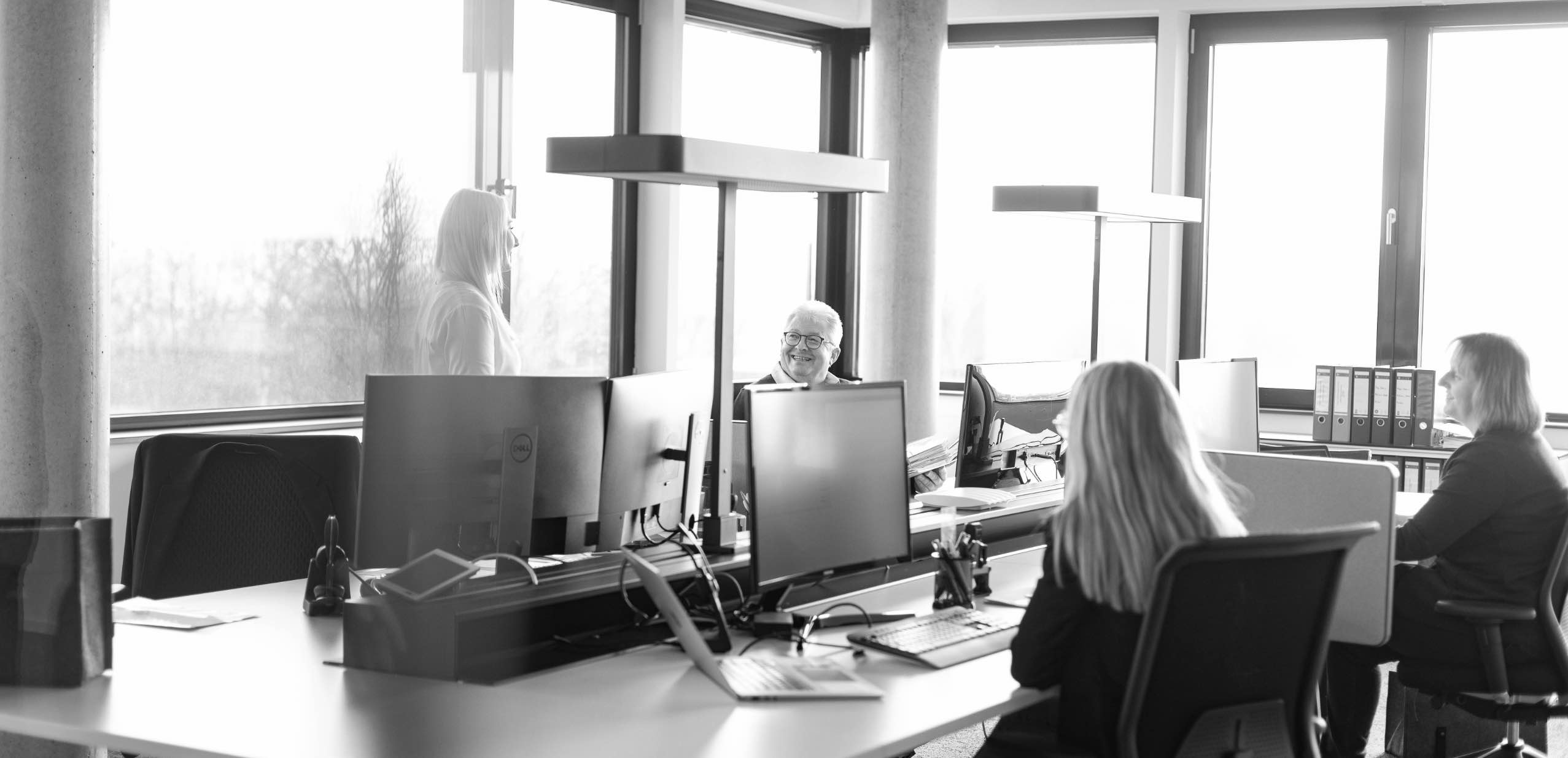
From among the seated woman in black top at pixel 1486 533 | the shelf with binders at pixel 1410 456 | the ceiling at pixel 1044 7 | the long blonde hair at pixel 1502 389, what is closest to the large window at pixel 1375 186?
the ceiling at pixel 1044 7

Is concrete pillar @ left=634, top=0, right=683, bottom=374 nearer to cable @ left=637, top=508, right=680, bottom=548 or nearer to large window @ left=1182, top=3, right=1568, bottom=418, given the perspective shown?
large window @ left=1182, top=3, right=1568, bottom=418

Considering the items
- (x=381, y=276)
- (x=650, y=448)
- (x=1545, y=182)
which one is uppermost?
(x=1545, y=182)

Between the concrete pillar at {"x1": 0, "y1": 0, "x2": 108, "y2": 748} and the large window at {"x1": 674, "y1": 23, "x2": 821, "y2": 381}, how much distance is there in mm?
2858

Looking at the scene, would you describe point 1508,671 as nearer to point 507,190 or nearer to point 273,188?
point 507,190

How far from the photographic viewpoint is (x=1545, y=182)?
5.75 metres

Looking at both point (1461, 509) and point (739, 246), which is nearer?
point (1461, 509)

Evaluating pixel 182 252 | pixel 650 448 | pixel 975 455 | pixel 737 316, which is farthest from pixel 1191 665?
pixel 737 316

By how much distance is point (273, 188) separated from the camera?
14.8ft

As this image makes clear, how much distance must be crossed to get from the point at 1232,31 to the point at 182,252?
430 centimetres

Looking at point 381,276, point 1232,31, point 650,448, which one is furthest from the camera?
point 1232,31

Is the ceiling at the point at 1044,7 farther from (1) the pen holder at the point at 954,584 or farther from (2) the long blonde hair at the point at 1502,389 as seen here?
(1) the pen holder at the point at 954,584

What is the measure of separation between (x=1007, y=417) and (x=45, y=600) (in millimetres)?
2200

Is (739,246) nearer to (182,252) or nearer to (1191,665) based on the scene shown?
(182,252)

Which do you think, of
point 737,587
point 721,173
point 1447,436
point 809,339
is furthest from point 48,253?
point 1447,436
